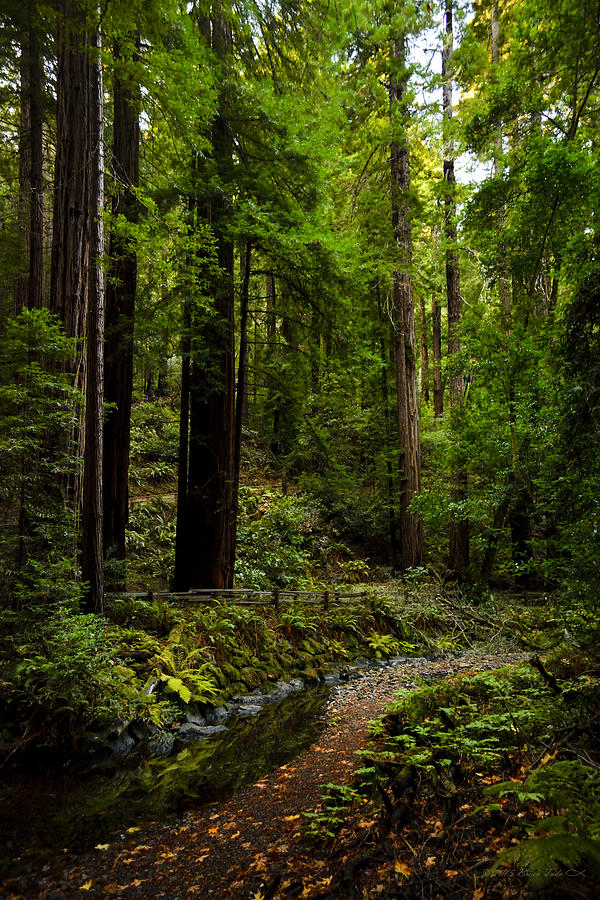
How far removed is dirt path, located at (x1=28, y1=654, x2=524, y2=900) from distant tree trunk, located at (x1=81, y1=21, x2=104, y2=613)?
132 inches

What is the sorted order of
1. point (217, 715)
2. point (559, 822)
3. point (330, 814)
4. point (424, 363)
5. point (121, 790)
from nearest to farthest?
point (559, 822) < point (330, 814) < point (121, 790) < point (217, 715) < point (424, 363)

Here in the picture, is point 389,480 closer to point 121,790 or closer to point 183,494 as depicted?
point 183,494

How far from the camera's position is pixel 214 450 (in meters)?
9.59

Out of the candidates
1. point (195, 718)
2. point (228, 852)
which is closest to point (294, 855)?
point (228, 852)

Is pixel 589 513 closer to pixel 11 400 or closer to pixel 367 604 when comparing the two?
pixel 11 400

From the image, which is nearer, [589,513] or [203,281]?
[589,513]

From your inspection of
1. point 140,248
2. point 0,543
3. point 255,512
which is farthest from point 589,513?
point 255,512

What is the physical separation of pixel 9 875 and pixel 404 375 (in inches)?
515

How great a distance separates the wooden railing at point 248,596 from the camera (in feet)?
29.0

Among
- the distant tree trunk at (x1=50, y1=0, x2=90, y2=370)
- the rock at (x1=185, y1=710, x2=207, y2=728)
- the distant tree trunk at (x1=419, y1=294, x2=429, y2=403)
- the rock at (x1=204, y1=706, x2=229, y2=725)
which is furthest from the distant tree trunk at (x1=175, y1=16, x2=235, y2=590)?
the distant tree trunk at (x1=419, y1=294, x2=429, y2=403)

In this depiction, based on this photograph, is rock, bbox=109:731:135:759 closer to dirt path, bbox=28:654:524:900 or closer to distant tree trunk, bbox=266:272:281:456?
dirt path, bbox=28:654:524:900

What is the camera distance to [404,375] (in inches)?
562

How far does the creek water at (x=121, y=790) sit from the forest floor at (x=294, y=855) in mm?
257

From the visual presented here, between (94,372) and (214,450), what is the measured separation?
311 centimetres
